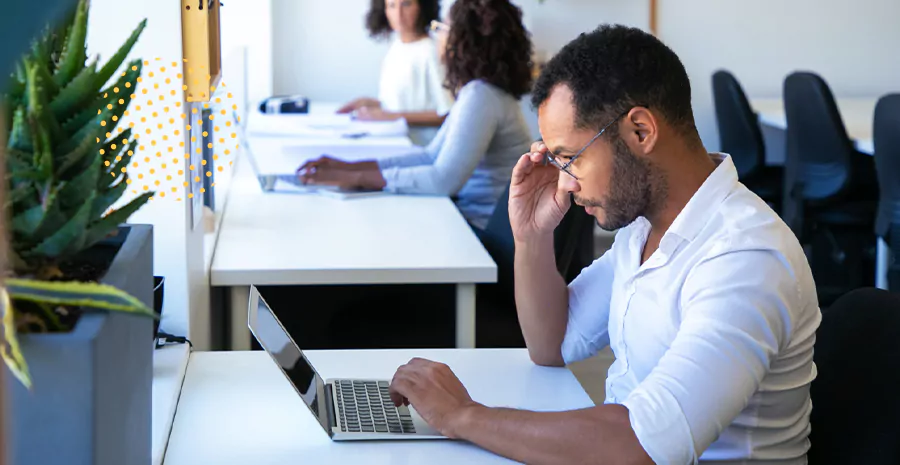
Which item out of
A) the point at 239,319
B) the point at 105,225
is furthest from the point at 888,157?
the point at 105,225

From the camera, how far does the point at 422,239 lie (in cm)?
233

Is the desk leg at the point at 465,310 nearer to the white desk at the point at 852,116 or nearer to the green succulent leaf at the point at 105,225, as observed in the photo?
the green succulent leaf at the point at 105,225

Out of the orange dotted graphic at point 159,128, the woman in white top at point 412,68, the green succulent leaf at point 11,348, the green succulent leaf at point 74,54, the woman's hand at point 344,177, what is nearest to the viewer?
the green succulent leaf at point 11,348

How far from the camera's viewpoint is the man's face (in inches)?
52.6

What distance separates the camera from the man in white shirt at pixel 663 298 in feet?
3.72

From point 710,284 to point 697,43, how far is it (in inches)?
182

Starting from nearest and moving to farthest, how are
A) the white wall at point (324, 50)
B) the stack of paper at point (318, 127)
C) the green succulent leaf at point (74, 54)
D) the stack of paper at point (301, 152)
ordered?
the green succulent leaf at point (74, 54), the stack of paper at point (301, 152), the stack of paper at point (318, 127), the white wall at point (324, 50)

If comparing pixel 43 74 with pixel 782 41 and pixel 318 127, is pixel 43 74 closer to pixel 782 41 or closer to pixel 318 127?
pixel 318 127

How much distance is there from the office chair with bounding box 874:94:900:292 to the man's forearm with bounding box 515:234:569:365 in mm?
2027

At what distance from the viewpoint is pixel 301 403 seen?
1431mm

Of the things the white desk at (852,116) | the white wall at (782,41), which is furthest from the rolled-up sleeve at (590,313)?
the white wall at (782,41)

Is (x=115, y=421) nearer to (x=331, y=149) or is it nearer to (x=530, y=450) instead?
(x=530, y=450)

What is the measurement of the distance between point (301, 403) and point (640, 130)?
1.84ft

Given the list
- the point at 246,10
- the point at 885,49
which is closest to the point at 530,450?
the point at 246,10
